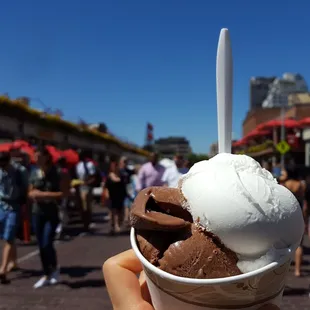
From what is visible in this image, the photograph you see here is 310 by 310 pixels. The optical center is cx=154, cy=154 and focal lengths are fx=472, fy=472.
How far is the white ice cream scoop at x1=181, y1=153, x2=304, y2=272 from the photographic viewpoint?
1.46 m

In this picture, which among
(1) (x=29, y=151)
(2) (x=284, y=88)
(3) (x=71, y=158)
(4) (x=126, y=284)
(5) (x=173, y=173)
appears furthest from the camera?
(2) (x=284, y=88)

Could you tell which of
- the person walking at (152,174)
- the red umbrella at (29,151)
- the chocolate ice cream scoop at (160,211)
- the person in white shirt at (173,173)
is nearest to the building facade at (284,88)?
the red umbrella at (29,151)

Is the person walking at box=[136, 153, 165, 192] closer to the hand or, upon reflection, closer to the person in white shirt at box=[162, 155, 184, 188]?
the person in white shirt at box=[162, 155, 184, 188]

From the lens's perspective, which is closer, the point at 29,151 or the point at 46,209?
the point at 46,209

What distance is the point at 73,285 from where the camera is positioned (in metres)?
6.00

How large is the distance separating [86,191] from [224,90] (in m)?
9.82

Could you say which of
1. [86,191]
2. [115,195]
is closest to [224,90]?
[115,195]

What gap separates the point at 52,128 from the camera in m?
21.3

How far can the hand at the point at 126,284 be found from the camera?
1707mm

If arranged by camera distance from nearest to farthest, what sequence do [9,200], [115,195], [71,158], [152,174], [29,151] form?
1. [9,200]
2. [152,174]
3. [115,195]
4. [29,151]
5. [71,158]

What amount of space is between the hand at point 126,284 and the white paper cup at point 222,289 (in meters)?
0.14

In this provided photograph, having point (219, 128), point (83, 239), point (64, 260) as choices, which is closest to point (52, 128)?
point (83, 239)

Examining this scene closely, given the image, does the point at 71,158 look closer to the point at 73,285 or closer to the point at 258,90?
the point at 73,285

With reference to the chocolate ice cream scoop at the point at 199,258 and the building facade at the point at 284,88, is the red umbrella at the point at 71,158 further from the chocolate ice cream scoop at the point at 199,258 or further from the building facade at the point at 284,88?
the building facade at the point at 284,88
